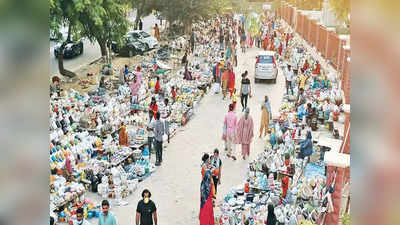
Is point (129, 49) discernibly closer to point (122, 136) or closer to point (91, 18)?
point (91, 18)

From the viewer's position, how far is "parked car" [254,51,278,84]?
64.2ft

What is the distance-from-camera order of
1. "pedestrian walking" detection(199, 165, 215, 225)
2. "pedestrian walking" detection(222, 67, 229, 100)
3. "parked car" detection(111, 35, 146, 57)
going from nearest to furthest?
"pedestrian walking" detection(199, 165, 215, 225) → "pedestrian walking" detection(222, 67, 229, 100) → "parked car" detection(111, 35, 146, 57)

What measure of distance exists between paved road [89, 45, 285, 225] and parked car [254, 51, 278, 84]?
3.28 m

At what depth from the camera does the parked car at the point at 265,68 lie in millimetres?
19562

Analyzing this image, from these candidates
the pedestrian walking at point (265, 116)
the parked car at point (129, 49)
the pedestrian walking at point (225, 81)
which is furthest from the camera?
the parked car at point (129, 49)

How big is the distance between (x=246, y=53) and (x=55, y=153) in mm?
18156

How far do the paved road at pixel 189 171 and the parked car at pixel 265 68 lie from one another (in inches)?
129

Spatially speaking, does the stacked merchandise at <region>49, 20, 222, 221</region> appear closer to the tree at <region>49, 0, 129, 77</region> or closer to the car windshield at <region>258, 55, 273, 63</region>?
the tree at <region>49, 0, 129, 77</region>

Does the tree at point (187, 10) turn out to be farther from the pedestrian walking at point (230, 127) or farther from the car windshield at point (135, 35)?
the pedestrian walking at point (230, 127)

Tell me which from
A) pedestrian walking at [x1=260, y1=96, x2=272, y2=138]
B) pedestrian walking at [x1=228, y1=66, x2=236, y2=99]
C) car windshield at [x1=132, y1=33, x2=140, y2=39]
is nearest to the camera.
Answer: pedestrian walking at [x1=260, y1=96, x2=272, y2=138]

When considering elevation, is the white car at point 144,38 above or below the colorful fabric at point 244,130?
above

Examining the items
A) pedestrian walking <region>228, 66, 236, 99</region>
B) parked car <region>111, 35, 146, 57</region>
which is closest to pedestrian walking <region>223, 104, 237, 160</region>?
pedestrian walking <region>228, 66, 236, 99</region>

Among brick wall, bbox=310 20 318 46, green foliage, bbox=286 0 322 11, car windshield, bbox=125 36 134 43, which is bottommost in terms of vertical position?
car windshield, bbox=125 36 134 43

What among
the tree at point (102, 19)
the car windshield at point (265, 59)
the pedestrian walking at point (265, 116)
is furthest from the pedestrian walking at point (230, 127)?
the car windshield at point (265, 59)
